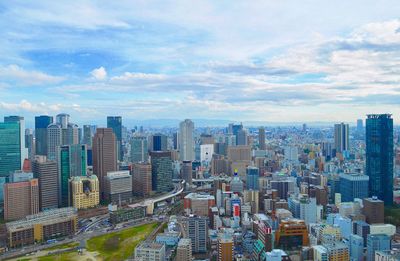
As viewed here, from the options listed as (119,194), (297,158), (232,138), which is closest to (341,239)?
(119,194)

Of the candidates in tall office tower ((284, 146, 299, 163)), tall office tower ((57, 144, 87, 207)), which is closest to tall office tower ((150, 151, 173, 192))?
tall office tower ((57, 144, 87, 207))

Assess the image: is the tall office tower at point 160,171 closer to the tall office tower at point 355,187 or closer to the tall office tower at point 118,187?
the tall office tower at point 118,187

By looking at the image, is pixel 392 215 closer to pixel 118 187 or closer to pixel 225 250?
pixel 225 250

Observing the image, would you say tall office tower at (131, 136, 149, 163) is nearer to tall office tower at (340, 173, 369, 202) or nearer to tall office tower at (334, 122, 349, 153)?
tall office tower at (340, 173, 369, 202)

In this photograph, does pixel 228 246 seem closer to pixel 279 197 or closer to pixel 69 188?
pixel 279 197

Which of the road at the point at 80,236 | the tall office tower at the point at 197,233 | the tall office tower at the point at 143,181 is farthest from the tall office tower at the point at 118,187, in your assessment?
the tall office tower at the point at 197,233

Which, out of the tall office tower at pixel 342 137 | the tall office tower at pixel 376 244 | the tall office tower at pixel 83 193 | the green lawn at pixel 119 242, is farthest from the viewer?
the tall office tower at pixel 342 137
